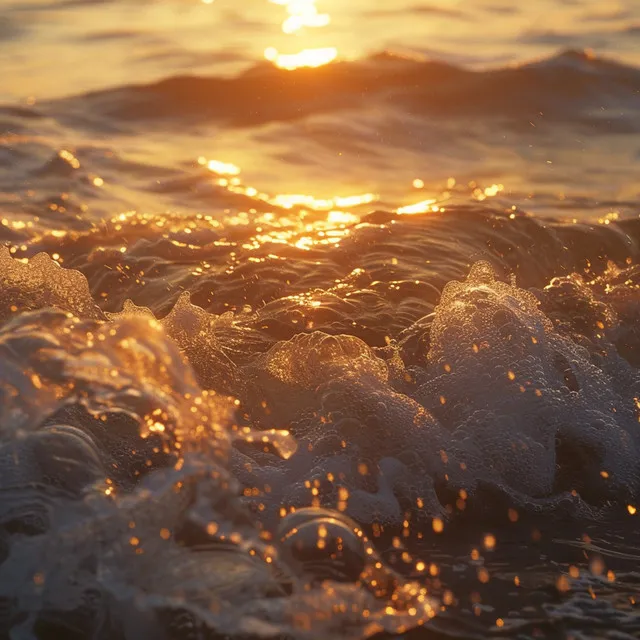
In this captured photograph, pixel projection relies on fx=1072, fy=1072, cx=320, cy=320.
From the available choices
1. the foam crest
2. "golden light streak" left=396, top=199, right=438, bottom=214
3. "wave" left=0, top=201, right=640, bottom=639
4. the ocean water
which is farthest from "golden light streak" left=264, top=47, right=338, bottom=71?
the foam crest

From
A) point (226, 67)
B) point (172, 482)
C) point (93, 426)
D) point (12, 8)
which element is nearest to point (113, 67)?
point (226, 67)

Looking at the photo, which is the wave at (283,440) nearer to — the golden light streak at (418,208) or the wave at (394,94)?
the golden light streak at (418,208)

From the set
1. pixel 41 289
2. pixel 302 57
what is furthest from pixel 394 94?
pixel 41 289

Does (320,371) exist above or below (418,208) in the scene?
above

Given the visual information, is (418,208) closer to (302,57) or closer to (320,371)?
(320,371)

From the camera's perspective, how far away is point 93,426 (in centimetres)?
318

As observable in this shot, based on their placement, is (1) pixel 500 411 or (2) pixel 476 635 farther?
(1) pixel 500 411

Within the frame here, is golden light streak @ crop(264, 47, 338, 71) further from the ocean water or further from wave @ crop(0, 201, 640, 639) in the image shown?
wave @ crop(0, 201, 640, 639)

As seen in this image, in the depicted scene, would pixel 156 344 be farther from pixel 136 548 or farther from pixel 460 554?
pixel 460 554

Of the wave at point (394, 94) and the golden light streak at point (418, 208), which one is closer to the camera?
the golden light streak at point (418, 208)

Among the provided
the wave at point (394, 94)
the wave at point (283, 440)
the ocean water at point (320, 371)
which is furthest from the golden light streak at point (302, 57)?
the wave at point (283, 440)

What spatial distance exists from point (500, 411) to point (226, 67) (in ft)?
19.9

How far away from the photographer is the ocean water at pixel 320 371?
252 cm

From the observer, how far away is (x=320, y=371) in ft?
11.3
